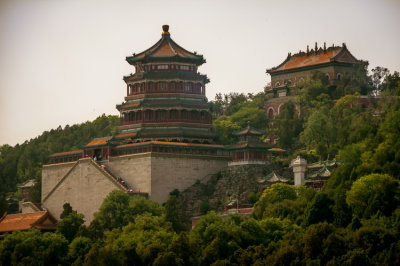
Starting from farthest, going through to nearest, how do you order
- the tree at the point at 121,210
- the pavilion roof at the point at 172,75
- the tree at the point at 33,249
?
the pavilion roof at the point at 172,75 → the tree at the point at 121,210 → the tree at the point at 33,249

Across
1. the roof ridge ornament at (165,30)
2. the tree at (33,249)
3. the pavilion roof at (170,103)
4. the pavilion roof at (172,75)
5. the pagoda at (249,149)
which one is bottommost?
the tree at (33,249)

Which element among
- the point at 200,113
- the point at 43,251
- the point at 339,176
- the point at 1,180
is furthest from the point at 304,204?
the point at 1,180

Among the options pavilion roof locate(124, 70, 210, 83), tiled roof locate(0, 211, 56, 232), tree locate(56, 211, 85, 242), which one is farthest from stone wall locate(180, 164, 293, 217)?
tiled roof locate(0, 211, 56, 232)

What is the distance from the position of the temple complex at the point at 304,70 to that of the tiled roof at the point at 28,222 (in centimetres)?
3502

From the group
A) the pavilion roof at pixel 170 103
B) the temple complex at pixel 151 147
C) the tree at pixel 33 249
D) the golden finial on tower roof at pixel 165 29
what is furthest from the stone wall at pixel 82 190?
the golden finial on tower roof at pixel 165 29

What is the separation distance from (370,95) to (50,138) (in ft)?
145

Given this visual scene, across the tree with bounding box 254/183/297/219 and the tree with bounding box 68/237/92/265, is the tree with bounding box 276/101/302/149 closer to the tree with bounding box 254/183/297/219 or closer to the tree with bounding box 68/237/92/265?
the tree with bounding box 254/183/297/219

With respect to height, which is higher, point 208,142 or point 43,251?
point 208,142

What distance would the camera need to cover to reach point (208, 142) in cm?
12825

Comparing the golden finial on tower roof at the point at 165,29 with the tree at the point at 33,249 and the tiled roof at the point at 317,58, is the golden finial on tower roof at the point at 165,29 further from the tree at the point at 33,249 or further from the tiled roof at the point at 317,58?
the tree at the point at 33,249

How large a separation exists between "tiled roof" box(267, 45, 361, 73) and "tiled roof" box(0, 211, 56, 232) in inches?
1545

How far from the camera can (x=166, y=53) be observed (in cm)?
13000

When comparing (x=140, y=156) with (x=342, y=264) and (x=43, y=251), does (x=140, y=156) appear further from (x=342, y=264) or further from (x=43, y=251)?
(x=342, y=264)

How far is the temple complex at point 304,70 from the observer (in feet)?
470
